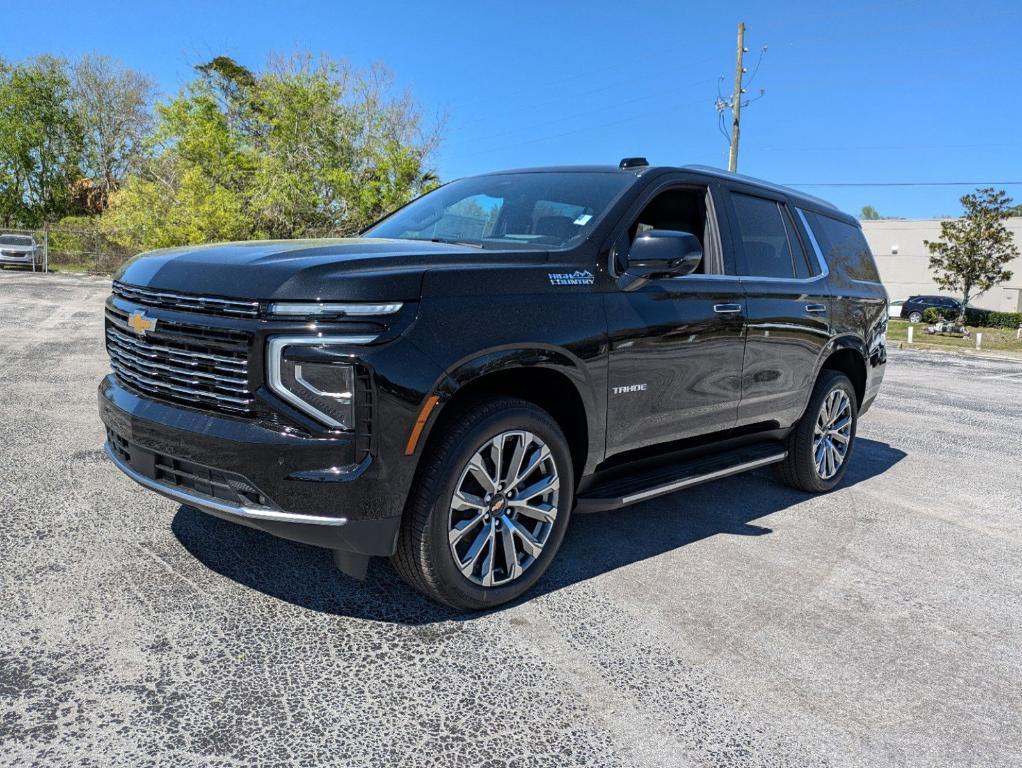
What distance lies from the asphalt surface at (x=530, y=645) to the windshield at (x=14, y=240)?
3099 centimetres

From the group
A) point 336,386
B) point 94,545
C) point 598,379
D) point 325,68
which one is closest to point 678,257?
point 598,379

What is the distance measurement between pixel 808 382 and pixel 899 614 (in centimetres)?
195

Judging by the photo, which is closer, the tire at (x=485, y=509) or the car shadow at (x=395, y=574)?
the tire at (x=485, y=509)

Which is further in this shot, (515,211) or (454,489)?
(515,211)

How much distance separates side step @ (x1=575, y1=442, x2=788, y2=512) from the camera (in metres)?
3.72

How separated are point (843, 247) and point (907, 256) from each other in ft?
186

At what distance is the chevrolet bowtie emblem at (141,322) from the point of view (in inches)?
126

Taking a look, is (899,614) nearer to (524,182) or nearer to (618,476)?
(618,476)

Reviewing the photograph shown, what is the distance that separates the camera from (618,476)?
13.1 ft

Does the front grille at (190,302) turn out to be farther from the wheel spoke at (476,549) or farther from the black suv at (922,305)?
the black suv at (922,305)

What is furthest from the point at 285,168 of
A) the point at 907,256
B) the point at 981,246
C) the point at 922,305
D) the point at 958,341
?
the point at 907,256

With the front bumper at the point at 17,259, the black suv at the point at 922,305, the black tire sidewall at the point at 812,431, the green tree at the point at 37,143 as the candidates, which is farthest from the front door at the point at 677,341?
the green tree at the point at 37,143

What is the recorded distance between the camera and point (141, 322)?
325cm

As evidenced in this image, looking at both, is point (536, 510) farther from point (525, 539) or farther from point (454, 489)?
point (454, 489)
